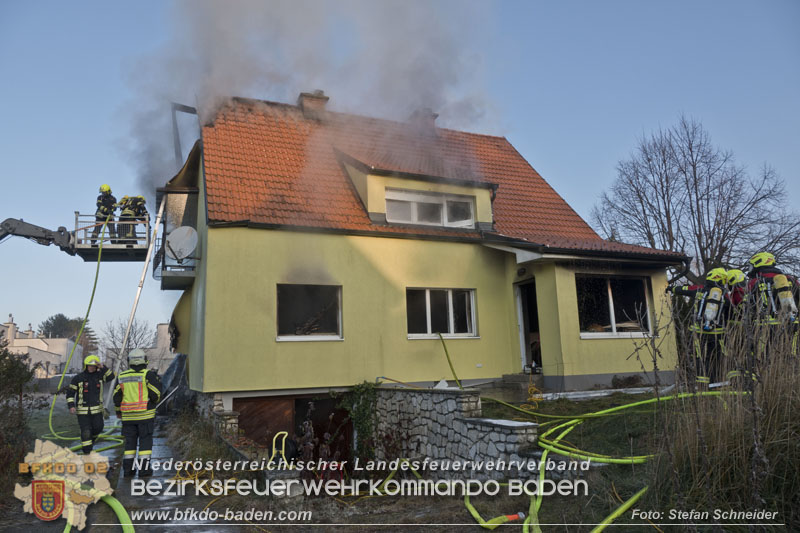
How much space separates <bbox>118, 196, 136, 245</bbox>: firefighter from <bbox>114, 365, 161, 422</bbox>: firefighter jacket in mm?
6966

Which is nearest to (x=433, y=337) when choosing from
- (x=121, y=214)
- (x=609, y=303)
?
(x=609, y=303)

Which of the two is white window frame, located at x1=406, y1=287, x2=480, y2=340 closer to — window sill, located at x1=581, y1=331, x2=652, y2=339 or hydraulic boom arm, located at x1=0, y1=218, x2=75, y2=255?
window sill, located at x1=581, y1=331, x2=652, y2=339

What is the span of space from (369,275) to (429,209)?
2732mm

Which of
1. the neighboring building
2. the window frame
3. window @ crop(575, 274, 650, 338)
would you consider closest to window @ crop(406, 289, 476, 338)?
the window frame

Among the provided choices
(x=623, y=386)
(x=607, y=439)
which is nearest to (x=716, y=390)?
(x=607, y=439)

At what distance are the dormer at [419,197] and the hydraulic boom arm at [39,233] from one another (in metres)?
7.51

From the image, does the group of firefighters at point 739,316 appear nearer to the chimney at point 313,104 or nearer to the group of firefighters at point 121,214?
the chimney at point 313,104

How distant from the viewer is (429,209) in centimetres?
1380

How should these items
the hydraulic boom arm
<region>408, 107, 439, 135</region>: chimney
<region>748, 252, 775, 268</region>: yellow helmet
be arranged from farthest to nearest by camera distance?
1. <region>408, 107, 439, 135</region>: chimney
2. the hydraulic boom arm
3. <region>748, 252, 775, 268</region>: yellow helmet

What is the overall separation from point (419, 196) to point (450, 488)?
802 cm

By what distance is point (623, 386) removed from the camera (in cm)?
1176

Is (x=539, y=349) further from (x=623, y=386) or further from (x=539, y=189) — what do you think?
(x=539, y=189)

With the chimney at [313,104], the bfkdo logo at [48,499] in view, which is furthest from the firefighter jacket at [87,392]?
the chimney at [313,104]

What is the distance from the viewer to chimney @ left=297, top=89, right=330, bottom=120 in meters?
15.6
